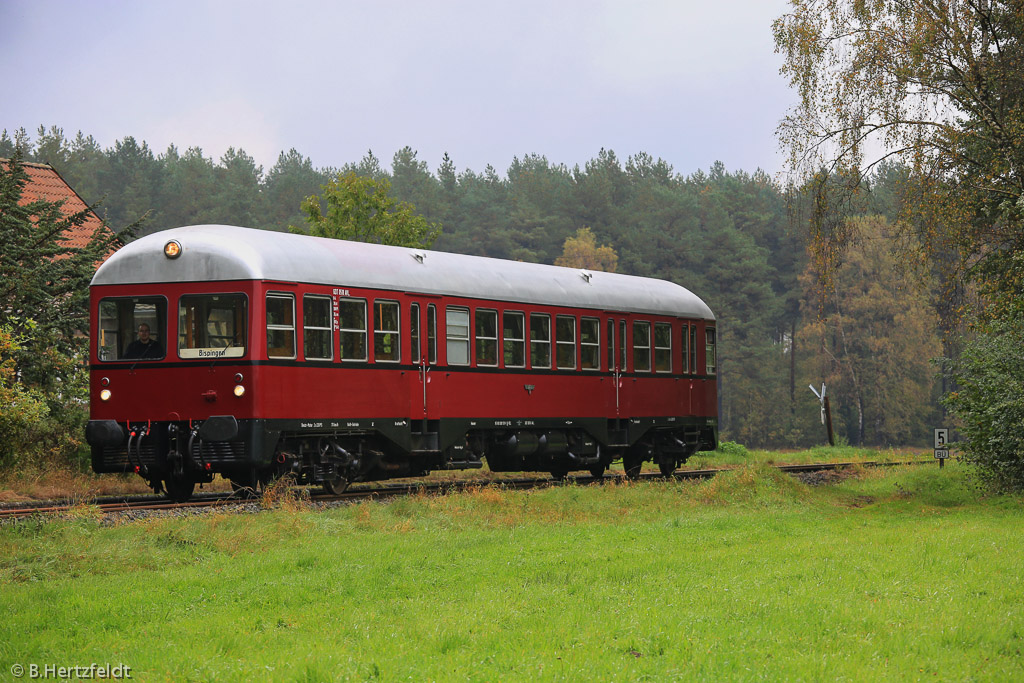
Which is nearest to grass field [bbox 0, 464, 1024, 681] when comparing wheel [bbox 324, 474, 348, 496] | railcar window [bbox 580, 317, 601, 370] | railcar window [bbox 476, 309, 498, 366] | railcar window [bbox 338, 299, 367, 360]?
wheel [bbox 324, 474, 348, 496]

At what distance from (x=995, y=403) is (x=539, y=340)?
25.5 ft

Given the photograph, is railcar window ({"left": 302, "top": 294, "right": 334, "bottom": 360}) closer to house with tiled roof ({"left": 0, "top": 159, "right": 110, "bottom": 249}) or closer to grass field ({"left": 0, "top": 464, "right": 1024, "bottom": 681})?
grass field ({"left": 0, "top": 464, "right": 1024, "bottom": 681})

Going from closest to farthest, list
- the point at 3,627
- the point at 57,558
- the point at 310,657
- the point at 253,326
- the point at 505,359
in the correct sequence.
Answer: the point at 310,657 → the point at 3,627 → the point at 57,558 → the point at 253,326 → the point at 505,359

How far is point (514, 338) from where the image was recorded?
2034 cm

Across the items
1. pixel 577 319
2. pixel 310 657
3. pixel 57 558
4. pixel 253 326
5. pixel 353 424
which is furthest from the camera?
pixel 577 319

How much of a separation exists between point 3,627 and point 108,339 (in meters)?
8.49

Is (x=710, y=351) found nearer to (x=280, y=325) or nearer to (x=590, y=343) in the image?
(x=590, y=343)

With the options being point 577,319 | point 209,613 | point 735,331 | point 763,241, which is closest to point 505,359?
point 577,319

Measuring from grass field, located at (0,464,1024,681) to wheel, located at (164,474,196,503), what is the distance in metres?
2.97

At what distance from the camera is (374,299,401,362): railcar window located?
17.6 meters

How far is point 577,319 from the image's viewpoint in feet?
71.1

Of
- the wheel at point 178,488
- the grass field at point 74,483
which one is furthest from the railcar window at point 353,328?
the grass field at point 74,483

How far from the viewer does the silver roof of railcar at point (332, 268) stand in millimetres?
16125

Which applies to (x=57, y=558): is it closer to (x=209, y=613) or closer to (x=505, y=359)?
(x=209, y=613)
